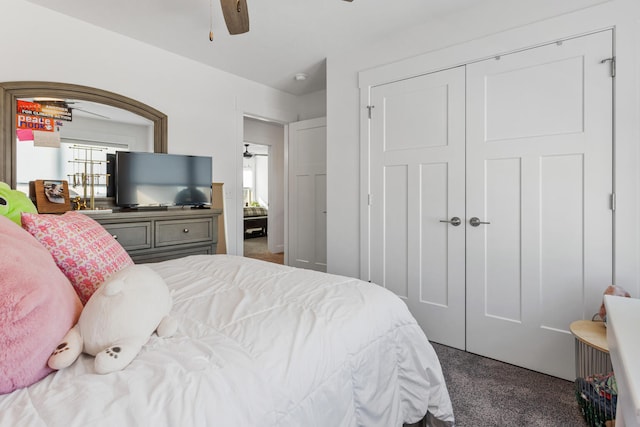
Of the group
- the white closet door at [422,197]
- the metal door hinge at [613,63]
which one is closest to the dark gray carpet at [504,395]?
the white closet door at [422,197]

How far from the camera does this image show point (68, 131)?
2562mm

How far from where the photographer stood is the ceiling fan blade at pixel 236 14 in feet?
5.74

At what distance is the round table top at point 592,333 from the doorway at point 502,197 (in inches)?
11.7

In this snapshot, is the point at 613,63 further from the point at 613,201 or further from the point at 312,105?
the point at 312,105

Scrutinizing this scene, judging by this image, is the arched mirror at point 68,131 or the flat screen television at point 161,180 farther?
the flat screen television at point 161,180

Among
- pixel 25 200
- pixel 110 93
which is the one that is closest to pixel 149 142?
pixel 110 93

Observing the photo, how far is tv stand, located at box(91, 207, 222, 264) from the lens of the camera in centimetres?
237

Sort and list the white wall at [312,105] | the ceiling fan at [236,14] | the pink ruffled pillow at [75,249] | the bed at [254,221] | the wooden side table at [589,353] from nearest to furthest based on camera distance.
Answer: the pink ruffled pillow at [75,249] < the wooden side table at [589,353] < the ceiling fan at [236,14] < the white wall at [312,105] < the bed at [254,221]

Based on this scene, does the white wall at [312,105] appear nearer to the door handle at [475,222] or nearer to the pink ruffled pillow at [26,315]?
the door handle at [475,222]

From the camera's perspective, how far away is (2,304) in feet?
2.12

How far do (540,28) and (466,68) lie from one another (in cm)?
48

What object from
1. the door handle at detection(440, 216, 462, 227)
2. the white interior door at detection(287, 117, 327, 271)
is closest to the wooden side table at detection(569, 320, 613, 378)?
the door handle at detection(440, 216, 462, 227)

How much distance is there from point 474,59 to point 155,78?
279cm

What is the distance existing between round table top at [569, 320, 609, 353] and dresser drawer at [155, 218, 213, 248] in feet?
9.06
